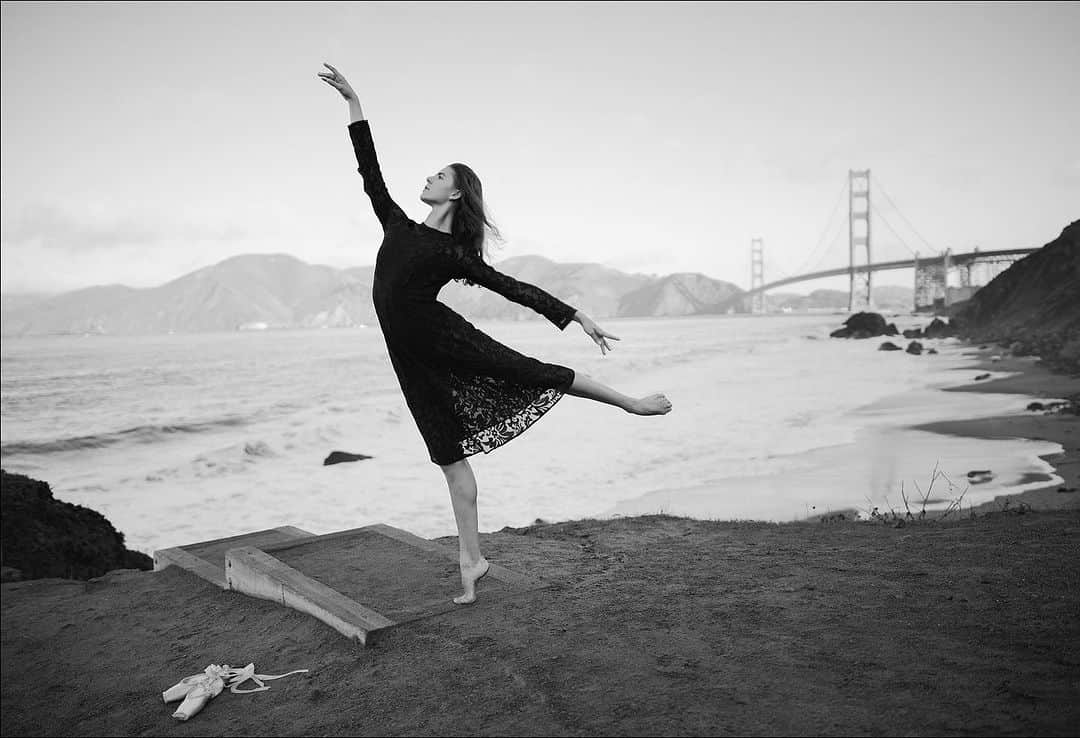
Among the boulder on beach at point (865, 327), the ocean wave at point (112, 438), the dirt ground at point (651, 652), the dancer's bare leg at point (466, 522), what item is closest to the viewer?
the dirt ground at point (651, 652)

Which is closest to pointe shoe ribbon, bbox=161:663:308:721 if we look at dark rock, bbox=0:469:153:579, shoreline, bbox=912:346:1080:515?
dark rock, bbox=0:469:153:579

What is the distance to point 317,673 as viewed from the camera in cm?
337

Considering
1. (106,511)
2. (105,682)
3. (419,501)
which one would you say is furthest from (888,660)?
(106,511)

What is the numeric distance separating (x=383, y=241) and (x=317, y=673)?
1.93 m

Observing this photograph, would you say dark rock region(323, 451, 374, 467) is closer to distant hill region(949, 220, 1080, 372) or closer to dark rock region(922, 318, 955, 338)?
distant hill region(949, 220, 1080, 372)

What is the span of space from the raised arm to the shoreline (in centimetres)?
513

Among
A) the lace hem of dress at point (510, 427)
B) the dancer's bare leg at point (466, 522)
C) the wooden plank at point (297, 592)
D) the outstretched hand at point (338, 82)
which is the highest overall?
the outstretched hand at point (338, 82)

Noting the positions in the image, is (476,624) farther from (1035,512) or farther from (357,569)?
(1035,512)

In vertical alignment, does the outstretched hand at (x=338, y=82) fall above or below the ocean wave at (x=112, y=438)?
above

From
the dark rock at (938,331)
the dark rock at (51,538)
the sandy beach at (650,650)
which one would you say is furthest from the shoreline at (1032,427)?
the dark rock at (938,331)

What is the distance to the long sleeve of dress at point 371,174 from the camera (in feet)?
12.4

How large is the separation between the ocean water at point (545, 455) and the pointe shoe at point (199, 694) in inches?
233

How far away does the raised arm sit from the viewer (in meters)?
3.75

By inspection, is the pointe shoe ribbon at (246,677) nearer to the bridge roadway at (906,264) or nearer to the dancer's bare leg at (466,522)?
the dancer's bare leg at (466,522)
